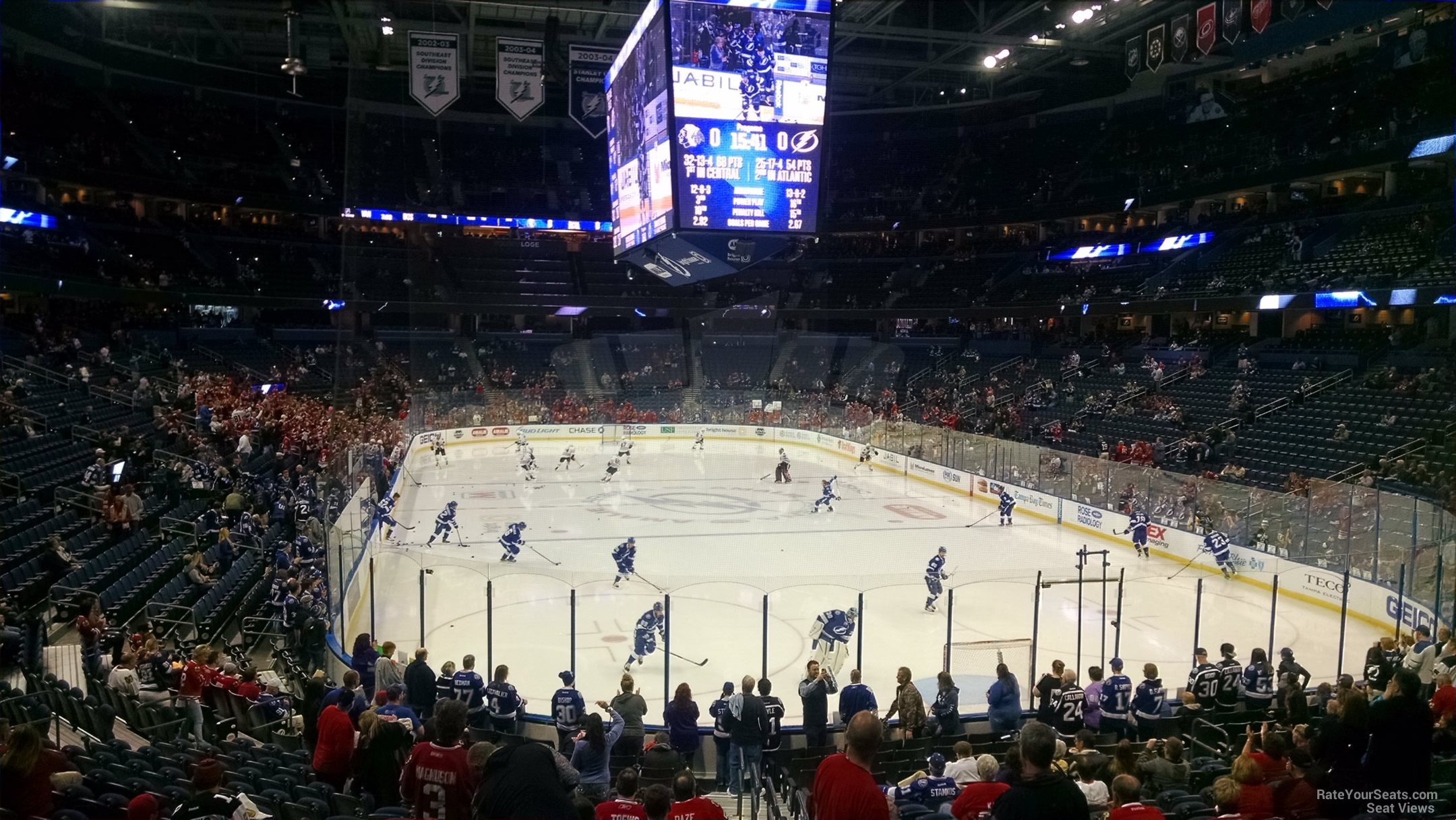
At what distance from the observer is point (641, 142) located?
53.4ft

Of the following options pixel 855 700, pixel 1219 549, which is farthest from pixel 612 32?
pixel 855 700

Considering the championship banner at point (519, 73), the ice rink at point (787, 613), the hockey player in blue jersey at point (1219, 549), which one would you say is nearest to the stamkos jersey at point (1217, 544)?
the hockey player in blue jersey at point (1219, 549)

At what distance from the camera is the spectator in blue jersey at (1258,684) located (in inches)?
376

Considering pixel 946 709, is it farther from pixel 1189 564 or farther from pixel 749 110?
pixel 1189 564

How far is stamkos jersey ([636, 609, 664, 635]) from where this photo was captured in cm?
1036

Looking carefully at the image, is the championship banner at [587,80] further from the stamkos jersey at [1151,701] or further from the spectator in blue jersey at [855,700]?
the stamkos jersey at [1151,701]

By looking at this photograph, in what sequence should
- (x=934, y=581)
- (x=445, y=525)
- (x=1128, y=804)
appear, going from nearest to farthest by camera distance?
(x=1128, y=804), (x=934, y=581), (x=445, y=525)

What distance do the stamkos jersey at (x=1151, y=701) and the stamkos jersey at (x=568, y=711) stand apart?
528 centimetres

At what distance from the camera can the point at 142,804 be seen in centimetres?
443

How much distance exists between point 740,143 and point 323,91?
1570 inches

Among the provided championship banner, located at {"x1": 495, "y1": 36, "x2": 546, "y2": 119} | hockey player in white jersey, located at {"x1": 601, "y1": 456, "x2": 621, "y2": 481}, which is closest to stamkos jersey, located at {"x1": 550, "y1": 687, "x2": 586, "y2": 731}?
championship banner, located at {"x1": 495, "y1": 36, "x2": 546, "y2": 119}

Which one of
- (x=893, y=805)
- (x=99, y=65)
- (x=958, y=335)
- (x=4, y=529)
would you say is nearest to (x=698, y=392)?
(x=958, y=335)

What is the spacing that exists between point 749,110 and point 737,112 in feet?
0.69

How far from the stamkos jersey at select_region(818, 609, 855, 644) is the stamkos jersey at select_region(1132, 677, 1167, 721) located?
9.91 ft
